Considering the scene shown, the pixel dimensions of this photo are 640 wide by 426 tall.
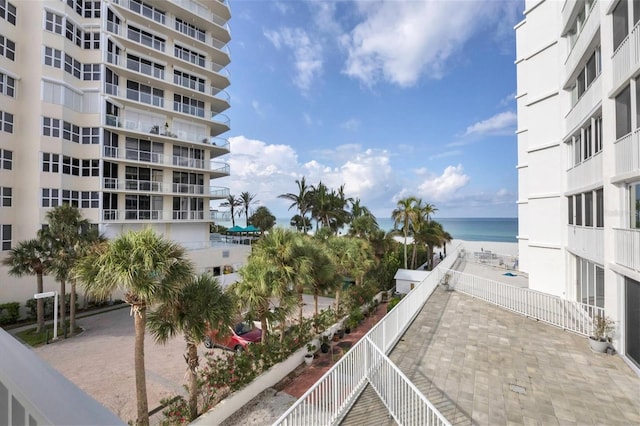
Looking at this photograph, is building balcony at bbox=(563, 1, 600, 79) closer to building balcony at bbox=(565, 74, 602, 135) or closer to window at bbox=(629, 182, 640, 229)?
building balcony at bbox=(565, 74, 602, 135)

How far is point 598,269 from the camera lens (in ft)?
35.5

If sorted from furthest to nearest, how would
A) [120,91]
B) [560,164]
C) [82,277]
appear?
[120,91], [560,164], [82,277]

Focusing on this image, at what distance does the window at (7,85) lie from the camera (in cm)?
1816

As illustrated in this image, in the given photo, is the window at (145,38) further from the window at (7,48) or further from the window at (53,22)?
the window at (7,48)

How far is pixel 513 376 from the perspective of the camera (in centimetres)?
747

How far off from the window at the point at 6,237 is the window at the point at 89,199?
4.16 metres

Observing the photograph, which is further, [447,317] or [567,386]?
[447,317]

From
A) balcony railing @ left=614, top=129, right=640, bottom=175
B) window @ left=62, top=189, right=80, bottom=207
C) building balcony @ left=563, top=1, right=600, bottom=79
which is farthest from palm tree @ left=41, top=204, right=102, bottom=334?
building balcony @ left=563, top=1, right=600, bottom=79

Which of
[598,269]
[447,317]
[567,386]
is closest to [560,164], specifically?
[598,269]

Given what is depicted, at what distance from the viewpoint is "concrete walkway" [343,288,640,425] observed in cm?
610

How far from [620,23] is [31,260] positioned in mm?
25419

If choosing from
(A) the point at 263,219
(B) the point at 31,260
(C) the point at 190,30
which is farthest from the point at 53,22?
(A) the point at 263,219

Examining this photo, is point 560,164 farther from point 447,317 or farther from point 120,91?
point 120,91

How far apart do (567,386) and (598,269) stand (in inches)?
242
